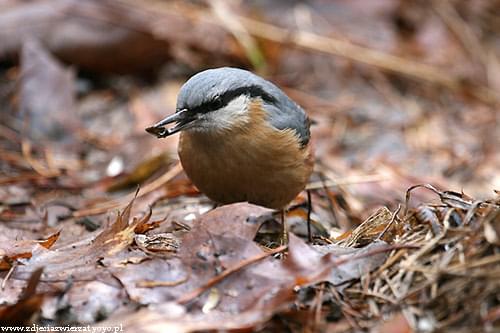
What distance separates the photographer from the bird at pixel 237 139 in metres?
3.66

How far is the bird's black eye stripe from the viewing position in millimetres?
3666

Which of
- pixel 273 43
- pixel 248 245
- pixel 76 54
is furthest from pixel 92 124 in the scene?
pixel 248 245

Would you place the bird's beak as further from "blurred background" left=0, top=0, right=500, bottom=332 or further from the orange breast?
"blurred background" left=0, top=0, right=500, bottom=332

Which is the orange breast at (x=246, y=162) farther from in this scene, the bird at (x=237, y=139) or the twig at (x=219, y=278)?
the twig at (x=219, y=278)

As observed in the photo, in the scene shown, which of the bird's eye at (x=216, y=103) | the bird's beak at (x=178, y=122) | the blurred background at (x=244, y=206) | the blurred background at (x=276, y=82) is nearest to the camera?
the blurred background at (x=244, y=206)

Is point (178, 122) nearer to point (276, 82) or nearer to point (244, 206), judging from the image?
point (244, 206)

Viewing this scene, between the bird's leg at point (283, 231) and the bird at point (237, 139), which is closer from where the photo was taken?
the bird at point (237, 139)

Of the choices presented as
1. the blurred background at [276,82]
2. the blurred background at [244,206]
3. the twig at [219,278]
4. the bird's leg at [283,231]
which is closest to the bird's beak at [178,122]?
the blurred background at [244,206]

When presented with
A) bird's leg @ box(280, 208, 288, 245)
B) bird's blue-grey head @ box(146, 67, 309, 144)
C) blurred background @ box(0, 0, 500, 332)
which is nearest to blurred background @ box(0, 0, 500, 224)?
blurred background @ box(0, 0, 500, 332)

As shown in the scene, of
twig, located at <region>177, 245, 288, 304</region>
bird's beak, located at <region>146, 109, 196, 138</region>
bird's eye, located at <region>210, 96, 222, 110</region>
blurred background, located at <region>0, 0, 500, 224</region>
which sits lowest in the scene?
blurred background, located at <region>0, 0, 500, 224</region>

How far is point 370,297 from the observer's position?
105 inches

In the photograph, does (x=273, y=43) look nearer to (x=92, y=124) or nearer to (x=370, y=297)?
(x=92, y=124)

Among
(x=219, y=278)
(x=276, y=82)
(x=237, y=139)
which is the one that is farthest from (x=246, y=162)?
(x=276, y=82)

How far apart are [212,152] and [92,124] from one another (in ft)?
9.25
